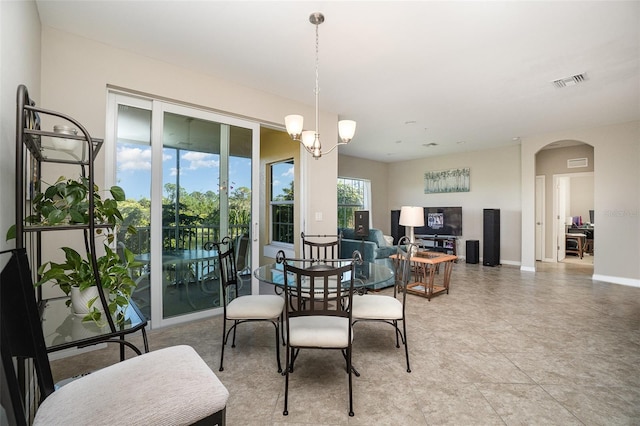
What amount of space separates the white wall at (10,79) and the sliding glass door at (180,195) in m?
1.00

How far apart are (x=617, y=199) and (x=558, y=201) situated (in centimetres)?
222

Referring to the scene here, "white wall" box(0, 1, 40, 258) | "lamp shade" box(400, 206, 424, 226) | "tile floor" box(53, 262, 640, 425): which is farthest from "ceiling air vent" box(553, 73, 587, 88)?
"white wall" box(0, 1, 40, 258)

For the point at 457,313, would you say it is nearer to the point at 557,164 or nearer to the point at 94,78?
the point at 94,78

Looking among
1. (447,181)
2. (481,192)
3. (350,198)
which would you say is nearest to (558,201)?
(481,192)

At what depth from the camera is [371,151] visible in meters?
7.14

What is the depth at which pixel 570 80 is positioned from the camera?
324cm

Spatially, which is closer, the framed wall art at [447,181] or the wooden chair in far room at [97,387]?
the wooden chair in far room at [97,387]

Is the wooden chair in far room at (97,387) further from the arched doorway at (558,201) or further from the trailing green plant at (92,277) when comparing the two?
the arched doorway at (558,201)

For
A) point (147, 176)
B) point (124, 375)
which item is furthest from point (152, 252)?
point (124, 375)

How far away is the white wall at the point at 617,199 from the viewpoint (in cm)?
467

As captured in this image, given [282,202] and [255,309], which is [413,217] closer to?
[282,202]

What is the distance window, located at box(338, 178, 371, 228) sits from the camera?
25.0 ft

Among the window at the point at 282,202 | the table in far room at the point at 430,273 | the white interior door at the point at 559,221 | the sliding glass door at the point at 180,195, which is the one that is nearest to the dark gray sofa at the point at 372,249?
the table in far room at the point at 430,273

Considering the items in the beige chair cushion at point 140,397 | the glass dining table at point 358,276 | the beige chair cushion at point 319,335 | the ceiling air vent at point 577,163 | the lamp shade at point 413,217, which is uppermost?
the ceiling air vent at point 577,163
